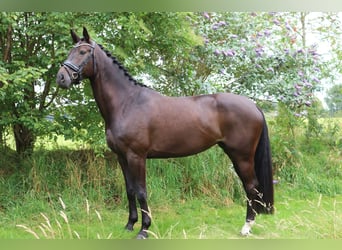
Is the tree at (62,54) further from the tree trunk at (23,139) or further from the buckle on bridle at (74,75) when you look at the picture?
the buckle on bridle at (74,75)

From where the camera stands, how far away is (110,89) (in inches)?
135

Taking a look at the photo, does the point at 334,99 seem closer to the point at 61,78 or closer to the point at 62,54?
the point at 62,54

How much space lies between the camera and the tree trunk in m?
4.82

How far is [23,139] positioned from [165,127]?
8.24ft

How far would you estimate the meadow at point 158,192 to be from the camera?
381cm

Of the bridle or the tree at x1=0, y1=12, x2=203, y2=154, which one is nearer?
the bridle

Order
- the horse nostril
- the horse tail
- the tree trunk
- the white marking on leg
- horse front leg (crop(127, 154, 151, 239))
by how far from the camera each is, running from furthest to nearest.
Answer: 1. the tree trunk
2. the horse tail
3. the white marking on leg
4. horse front leg (crop(127, 154, 151, 239))
5. the horse nostril

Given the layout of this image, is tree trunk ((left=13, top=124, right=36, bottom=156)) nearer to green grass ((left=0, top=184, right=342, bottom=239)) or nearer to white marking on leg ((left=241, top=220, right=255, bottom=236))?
green grass ((left=0, top=184, right=342, bottom=239))

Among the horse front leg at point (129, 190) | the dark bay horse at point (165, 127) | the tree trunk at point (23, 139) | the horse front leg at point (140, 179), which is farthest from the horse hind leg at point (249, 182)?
the tree trunk at point (23, 139)

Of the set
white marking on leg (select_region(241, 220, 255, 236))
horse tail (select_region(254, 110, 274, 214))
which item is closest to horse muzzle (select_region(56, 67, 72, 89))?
horse tail (select_region(254, 110, 274, 214))

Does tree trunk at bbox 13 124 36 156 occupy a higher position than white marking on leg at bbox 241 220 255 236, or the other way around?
tree trunk at bbox 13 124 36 156

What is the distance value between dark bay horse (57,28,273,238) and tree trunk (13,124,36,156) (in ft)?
6.28

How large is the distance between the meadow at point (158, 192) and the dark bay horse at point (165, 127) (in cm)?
48

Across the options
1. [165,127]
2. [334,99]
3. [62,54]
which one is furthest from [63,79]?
[334,99]
